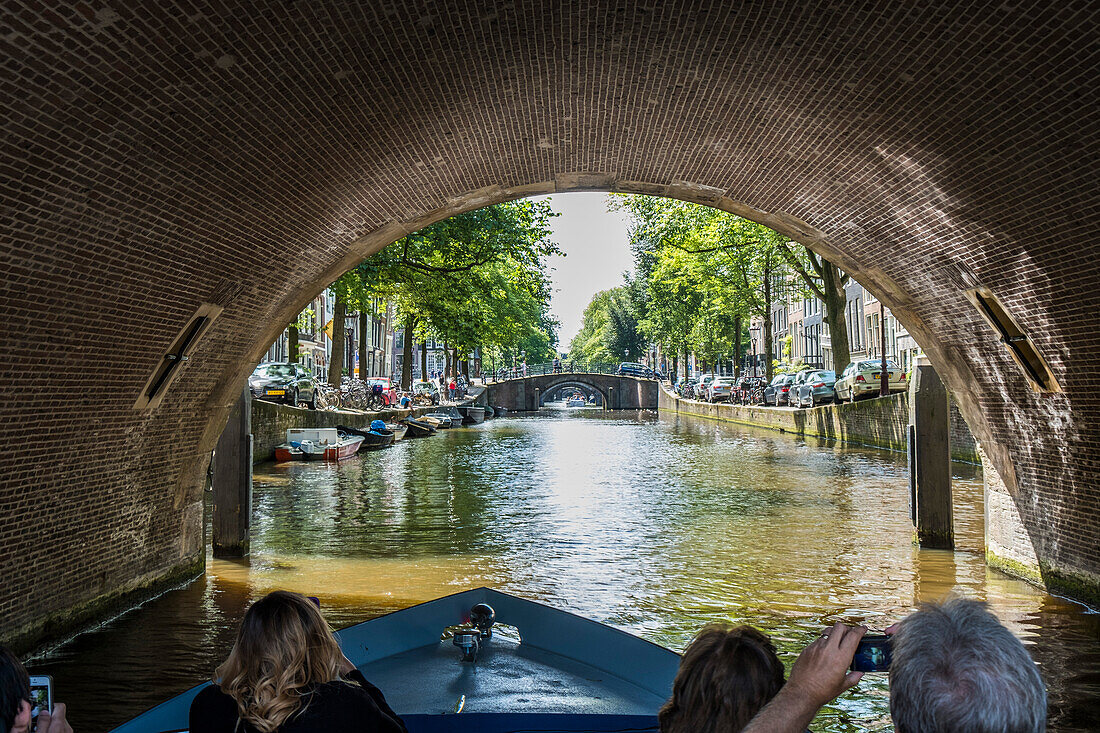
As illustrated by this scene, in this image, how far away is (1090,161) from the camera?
604 centimetres

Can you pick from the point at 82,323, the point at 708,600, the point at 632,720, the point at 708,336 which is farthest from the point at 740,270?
the point at 632,720

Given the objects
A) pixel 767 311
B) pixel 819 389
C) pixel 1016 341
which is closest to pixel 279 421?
pixel 819 389

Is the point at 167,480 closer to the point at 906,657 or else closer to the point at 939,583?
the point at 939,583

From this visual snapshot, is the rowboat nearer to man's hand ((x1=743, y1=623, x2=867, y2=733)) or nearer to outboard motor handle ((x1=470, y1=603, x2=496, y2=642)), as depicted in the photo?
outboard motor handle ((x1=470, y1=603, x2=496, y2=642))

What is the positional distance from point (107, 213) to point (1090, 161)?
6.20m

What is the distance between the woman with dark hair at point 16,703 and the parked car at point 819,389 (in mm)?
30248

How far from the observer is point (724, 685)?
89.5 inches

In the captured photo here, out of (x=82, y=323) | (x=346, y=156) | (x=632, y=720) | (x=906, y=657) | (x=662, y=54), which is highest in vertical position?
(x=662, y=54)

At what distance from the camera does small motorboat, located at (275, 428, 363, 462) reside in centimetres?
2317

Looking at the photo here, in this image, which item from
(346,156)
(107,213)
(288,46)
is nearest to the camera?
(288,46)

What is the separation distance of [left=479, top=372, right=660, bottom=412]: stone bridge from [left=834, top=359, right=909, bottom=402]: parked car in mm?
36702

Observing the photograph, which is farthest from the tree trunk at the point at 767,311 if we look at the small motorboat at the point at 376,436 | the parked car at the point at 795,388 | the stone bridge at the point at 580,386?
the stone bridge at the point at 580,386

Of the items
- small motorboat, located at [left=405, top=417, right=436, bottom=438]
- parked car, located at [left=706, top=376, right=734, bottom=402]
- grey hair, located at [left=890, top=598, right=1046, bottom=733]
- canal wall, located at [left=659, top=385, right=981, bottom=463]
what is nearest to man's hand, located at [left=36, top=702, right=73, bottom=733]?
grey hair, located at [left=890, top=598, right=1046, bottom=733]

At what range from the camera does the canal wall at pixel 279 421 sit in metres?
21.7
